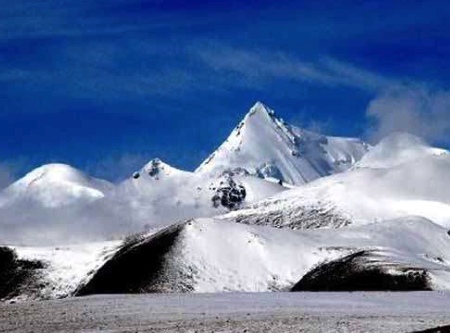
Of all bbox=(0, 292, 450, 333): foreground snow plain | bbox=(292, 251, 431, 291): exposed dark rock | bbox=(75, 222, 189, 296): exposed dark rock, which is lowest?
bbox=(0, 292, 450, 333): foreground snow plain

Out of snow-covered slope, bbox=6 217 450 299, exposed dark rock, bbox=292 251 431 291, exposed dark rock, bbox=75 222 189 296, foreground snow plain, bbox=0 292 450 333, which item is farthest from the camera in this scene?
snow-covered slope, bbox=6 217 450 299

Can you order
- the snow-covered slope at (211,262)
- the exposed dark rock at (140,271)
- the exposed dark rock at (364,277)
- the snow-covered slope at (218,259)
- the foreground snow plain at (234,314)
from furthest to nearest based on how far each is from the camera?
the snow-covered slope at (211,262), the snow-covered slope at (218,259), the exposed dark rock at (140,271), the exposed dark rock at (364,277), the foreground snow plain at (234,314)

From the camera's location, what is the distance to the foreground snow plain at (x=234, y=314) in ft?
155

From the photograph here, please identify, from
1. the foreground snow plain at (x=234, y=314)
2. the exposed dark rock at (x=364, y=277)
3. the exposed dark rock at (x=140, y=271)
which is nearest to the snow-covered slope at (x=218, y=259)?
the exposed dark rock at (x=140, y=271)

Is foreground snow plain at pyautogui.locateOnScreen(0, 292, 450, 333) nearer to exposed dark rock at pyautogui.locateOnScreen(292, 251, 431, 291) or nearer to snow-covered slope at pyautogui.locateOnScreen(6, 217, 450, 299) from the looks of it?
exposed dark rock at pyautogui.locateOnScreen(292, 251, 431, 291)

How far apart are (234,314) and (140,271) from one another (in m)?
115

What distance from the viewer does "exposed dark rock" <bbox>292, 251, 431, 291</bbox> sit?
11398cm

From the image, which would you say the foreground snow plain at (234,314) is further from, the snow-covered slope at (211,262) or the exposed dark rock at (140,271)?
the exposed dark rock at (140,271)

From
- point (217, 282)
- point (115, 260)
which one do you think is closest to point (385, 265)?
point (217, 282)

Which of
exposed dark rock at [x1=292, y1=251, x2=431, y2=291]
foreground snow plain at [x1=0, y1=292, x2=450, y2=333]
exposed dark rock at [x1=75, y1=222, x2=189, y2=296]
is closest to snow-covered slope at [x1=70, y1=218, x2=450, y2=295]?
exposed dark rock at [x1=75, y1=222, x2=189, y2=296]

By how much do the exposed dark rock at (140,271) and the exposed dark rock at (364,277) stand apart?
22.7 meters

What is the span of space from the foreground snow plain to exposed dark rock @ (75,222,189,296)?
299ft

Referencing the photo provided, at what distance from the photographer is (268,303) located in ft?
197

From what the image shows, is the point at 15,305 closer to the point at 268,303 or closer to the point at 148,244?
the point at 268,303
